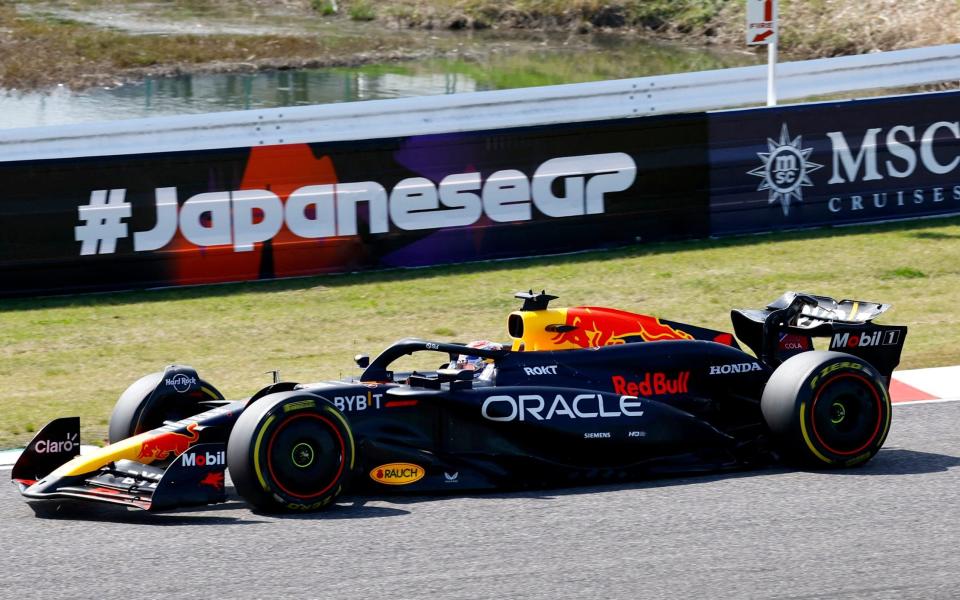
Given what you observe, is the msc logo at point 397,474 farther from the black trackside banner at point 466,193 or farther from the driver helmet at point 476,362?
the black trackside banner at point 466,193

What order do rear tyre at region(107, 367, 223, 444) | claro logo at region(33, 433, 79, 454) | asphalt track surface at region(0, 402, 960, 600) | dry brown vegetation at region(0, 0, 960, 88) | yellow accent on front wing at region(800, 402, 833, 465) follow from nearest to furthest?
1. asphalt track surface at region(0, 402, 960, 600)
2. claro logo at region(33, 433, 79, 454)
3. yellow accent on front wing at region(800, 402, 833, 465)
4. rear tyre at region(107, 367, 223, 444)
5. dry brown vegetation at region(0, 0, 960, 88)

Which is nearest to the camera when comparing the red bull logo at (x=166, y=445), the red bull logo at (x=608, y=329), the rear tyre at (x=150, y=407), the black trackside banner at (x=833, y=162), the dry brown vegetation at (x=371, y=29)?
the red bull logo at (x=166, y=445)

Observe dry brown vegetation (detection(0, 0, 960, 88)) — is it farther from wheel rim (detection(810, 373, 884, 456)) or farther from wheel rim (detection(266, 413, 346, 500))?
wheel rim (detection(266, 413, 346, 500))

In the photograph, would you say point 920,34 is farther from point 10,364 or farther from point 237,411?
point 237,411

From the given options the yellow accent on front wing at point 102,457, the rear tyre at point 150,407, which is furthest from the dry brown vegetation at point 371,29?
the yellow accent on front wing at point 102,457

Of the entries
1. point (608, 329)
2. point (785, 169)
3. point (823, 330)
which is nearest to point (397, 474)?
point (608, 329)

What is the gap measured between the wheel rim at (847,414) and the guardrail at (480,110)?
7.38 meters

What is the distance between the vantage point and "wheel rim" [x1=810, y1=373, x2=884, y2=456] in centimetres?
730

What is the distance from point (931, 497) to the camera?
6934 millimetres

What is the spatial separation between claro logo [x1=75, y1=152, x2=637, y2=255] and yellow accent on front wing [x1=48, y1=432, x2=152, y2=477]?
5920 mm

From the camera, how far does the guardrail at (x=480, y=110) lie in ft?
44.7

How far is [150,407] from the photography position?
7418mm

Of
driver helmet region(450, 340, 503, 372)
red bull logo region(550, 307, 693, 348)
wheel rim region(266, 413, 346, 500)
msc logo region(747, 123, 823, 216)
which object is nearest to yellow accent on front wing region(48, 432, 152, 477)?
wheel rim region(266, 413, 346, 500)

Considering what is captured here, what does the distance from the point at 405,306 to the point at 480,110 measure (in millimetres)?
3502
